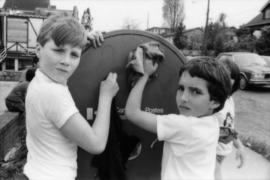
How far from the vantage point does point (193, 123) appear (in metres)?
1.58

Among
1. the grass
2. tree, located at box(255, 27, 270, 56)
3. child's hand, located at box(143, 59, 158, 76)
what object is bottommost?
the grass

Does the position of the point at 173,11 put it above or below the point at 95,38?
above

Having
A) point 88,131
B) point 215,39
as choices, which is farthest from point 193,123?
point 215,39

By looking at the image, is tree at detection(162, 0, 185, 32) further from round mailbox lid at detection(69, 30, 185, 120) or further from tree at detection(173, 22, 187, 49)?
round mailbox lid at detection(69, 30, 185, 120)

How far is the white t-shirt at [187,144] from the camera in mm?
1574

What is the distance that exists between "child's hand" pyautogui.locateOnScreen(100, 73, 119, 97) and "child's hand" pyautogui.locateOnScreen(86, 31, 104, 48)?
A: 0.21 meters

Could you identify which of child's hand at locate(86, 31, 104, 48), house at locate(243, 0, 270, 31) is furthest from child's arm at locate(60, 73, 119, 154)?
house at locate(243, 0, 270, 31)

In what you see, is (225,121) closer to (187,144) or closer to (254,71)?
(187,144)

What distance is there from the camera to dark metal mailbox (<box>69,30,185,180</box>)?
1902 mm

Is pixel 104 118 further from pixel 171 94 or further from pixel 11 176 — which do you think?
pixel 11 176

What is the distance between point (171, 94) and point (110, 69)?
1.46 ft

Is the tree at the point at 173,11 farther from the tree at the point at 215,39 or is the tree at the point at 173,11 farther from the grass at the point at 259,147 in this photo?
the grass at the point at 259,147

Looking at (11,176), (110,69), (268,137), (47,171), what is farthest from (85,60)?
(268,137)

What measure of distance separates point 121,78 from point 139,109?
0.98 feet
